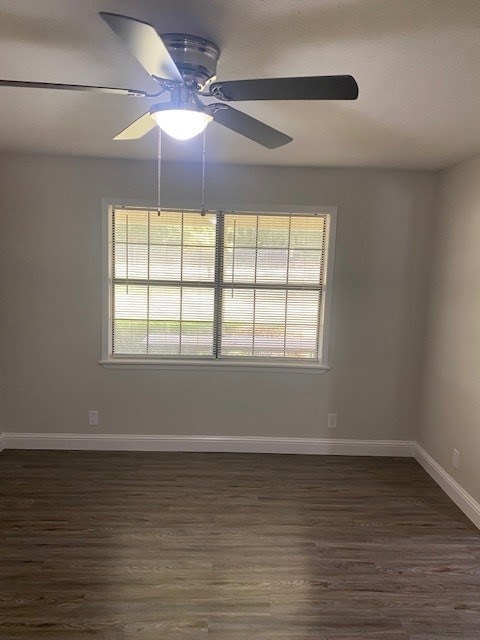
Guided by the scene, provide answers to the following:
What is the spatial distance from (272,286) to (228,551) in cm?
206

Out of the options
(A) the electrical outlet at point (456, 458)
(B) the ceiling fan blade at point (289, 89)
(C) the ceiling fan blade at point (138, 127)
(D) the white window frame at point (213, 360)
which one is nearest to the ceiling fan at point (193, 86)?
(B) the ceiling fan blade at point (289, 89)

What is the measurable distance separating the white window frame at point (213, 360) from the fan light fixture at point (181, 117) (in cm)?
201

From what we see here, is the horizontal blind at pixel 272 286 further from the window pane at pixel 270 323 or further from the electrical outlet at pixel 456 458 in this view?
the electrical outlet at pixel 456 458

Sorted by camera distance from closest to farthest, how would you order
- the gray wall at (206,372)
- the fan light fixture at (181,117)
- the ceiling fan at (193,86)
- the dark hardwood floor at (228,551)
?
the ceiling fan at (193,86) < the fan light fixture at (181,117) < the dark hardwood floor at (228,551) < the gray wall at (206,372)

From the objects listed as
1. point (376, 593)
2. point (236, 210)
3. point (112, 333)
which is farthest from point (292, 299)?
point (376, 593)

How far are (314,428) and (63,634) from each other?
8.02ft

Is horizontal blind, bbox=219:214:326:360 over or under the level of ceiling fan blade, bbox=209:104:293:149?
under

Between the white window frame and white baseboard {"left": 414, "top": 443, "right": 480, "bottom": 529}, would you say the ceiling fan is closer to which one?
the white window frame

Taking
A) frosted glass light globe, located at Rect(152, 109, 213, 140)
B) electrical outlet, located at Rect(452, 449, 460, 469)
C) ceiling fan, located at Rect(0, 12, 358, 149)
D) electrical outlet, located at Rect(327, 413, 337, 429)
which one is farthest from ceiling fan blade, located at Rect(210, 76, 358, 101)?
electrical outlet, located at Rect(327, 413, 337, 429)

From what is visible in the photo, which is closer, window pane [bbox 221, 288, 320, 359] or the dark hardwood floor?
the dark hardwood floor

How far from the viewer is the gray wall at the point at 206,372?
11.7 feet

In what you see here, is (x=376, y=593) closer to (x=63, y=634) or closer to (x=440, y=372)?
Answer: (x=63, y=634)

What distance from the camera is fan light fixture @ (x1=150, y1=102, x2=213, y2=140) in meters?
1.54

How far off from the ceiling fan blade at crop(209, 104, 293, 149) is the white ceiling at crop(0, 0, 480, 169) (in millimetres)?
202
